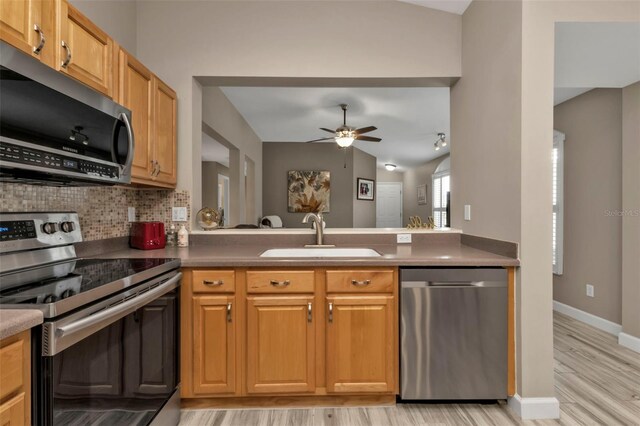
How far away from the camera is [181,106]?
2.38 meters

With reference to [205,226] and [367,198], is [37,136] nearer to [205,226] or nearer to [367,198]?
[205,226]

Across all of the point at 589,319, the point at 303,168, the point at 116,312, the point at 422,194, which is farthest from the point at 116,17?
the point at 422,194

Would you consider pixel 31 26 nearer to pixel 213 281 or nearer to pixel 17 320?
pixel 17 320

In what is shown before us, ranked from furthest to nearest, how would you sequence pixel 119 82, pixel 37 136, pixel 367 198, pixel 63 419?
1. pixel 367 198
2. pixel 119 82
3. pixel 37 136
4. pixel 63 419

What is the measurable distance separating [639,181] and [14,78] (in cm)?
393

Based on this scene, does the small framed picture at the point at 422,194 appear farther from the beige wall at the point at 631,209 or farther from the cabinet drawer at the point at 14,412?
the cabinet drawer at the point at 14,412

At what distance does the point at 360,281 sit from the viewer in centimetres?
180

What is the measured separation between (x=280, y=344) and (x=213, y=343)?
1.19 feet

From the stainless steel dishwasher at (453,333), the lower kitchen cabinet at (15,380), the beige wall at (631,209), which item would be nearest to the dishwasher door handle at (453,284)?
the stainless steel dishwasher at (453,333)

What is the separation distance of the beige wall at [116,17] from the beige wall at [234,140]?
2.94 ft

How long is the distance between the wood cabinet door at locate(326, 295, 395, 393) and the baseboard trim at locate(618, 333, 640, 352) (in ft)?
7.52

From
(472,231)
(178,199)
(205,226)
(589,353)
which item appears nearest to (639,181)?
(589,353)

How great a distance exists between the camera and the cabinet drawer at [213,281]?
179 centimetres

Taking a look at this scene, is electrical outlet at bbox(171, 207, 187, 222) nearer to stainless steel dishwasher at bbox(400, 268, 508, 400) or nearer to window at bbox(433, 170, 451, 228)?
stainless steel dishwasher at bbox(400, 268, 508, 400)
